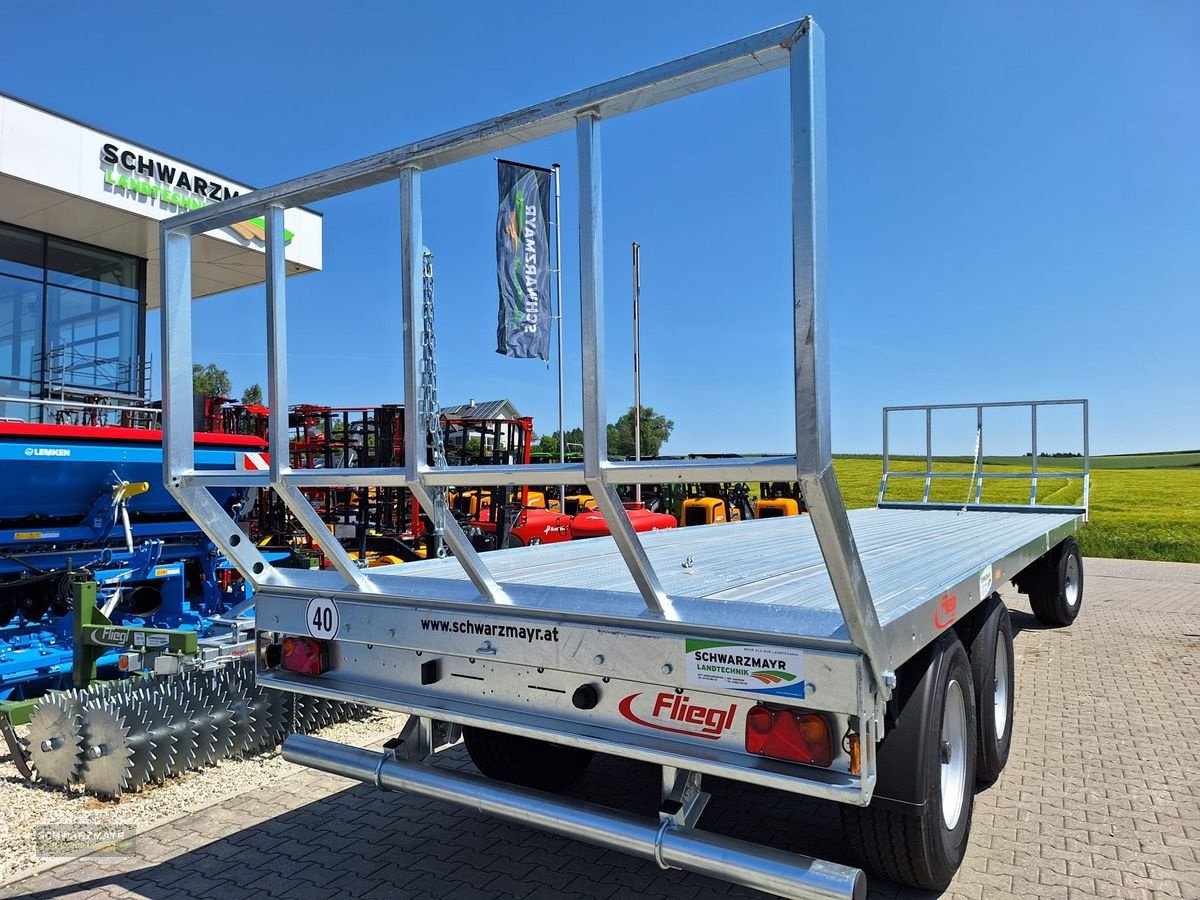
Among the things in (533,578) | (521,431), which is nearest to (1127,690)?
(533,578)

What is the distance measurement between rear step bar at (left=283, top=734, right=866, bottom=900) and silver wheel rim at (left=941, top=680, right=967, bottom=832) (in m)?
1.20

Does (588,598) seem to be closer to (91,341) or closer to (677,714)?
(677,714)

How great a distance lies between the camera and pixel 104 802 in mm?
4035

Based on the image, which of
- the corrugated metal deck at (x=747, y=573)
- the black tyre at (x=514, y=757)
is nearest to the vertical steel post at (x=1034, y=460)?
the corrugated metal deck at (x=747, y=573)

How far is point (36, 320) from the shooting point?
9695 millimetres

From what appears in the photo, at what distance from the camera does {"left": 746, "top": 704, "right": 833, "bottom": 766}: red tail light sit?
A: 7.22ft

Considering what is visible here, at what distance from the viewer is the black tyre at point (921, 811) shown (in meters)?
2.71

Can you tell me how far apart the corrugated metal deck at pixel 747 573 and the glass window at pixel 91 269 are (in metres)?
8.50

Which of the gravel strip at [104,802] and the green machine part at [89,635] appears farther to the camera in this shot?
the green machine part at [89,635]

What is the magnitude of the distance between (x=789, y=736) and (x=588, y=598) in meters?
0.80

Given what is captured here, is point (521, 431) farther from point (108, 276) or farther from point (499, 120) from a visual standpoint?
point (499, 120)

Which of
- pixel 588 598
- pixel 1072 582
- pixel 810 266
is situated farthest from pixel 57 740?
pixel 1072 582

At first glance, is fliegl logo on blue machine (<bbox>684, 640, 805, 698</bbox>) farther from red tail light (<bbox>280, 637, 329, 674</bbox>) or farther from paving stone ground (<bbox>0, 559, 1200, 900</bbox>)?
red tail light (<bbox>280, 637, 329, 674</bbox>)

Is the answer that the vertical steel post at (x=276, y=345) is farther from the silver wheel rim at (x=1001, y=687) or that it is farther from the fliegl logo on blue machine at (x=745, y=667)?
the silver wheel rim at (x=1001, y=687)
